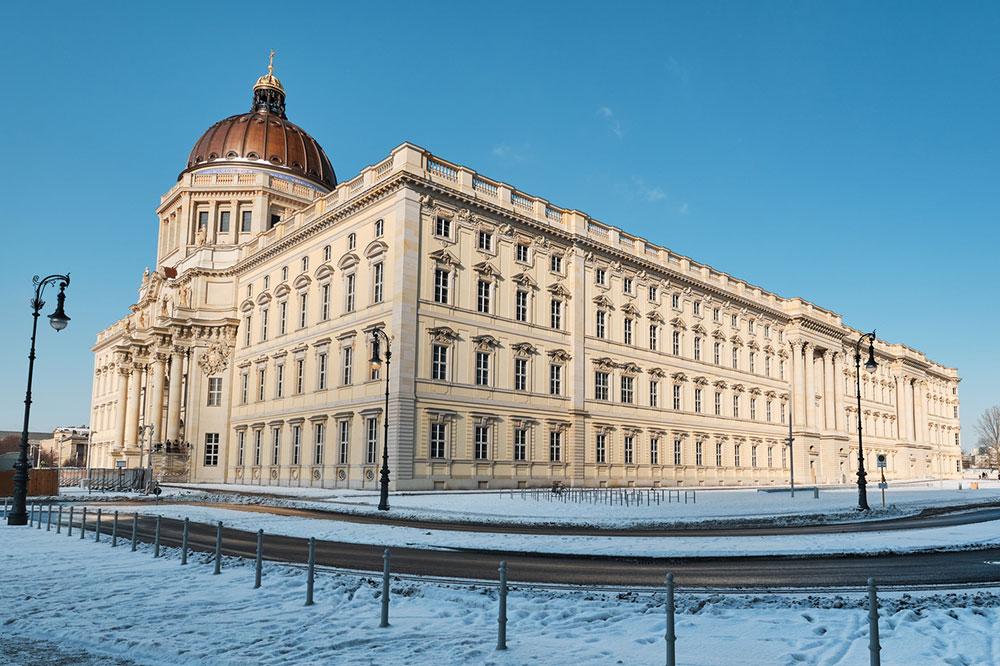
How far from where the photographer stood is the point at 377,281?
4728 centimetres

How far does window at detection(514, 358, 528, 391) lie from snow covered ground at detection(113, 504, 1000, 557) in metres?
25.8

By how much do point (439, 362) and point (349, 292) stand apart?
8.51m

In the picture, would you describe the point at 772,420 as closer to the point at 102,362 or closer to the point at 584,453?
the point at 584,453

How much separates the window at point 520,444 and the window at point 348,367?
1073 centimetres

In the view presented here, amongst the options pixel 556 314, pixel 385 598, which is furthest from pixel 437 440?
pixel 385 598

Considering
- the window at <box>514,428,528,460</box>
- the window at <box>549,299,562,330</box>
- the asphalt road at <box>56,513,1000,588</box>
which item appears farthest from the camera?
the window at <box>549,299,562,330</box>

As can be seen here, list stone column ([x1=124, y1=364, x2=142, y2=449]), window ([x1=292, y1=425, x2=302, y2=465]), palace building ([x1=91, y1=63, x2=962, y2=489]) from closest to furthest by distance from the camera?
1. palace building ([x1=91, y1=63, x2=962, y2=489])
2. window ([x1=292, y1=425, x2=302, y2=465])
3. stone column ([x1=124, y1=364, x2=142, y2=449])

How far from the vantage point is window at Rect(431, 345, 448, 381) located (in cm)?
4550

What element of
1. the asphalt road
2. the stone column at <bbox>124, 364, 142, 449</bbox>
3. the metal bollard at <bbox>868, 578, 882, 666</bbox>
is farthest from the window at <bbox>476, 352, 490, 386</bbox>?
the stone column at <bbox>124, 364, 142, 449</bbox>

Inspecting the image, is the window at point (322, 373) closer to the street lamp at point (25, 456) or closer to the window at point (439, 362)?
the window at point (439, 362)

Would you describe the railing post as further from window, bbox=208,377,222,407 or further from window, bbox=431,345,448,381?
window, bbox=208,377,222,407

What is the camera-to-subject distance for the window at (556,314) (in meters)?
53.8

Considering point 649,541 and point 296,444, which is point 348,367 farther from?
point 649,541

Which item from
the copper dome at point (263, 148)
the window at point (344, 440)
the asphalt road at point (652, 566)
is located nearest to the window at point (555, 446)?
the window at point (344, 440)
